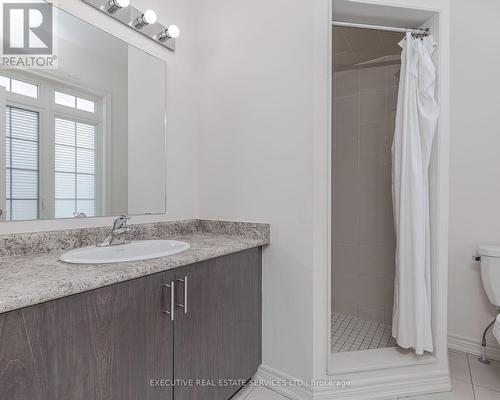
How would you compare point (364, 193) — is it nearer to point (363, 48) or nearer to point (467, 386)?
point (363, 48)

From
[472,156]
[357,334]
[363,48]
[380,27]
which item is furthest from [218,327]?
[363,48]

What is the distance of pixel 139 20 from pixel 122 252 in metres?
1.21

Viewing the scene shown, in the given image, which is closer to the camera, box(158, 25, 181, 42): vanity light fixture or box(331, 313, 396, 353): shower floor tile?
box(158, 25, 181, 42): vanity light fixture

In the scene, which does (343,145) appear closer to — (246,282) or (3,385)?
(246,282)

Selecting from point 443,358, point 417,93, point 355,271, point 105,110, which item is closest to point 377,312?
point 355,271

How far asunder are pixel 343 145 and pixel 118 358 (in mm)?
2296

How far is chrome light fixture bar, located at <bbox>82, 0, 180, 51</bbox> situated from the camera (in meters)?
1.46

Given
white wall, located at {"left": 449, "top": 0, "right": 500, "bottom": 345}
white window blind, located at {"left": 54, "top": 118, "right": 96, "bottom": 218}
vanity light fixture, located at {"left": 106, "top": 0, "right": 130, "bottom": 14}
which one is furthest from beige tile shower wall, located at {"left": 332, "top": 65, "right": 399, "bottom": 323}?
white window blind, located at {"left": 54, "top": 118, "right": 96, "bottom": 218}

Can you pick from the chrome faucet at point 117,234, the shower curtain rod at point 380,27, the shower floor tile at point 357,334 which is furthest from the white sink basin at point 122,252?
the shower curtain rod at point 380,27

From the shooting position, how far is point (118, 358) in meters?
0.97

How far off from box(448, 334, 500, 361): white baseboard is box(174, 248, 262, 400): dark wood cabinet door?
1.42 metres

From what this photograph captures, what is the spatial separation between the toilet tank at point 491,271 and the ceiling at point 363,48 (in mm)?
1533

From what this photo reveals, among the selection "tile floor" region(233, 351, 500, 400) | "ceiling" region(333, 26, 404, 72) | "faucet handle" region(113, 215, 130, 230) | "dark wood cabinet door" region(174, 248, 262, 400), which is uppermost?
"ceiling" region(333, 26, 404, 72)

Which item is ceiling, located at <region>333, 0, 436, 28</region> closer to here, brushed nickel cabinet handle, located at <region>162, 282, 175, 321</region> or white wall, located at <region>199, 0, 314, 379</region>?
white wall, located at <region>199, 0, 314, 379</region>
